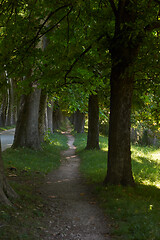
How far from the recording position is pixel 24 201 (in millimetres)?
6246

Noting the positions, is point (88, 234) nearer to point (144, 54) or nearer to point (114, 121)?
point (114, 121)

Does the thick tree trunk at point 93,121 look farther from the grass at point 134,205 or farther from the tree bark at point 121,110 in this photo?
the tree bark at point 121,110

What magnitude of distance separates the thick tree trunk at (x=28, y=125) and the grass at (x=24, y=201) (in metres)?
1.43

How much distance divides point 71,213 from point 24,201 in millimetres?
1207

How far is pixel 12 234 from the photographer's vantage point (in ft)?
13.5

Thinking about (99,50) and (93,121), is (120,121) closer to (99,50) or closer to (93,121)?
(99,50)

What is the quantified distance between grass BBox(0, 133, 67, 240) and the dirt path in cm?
28

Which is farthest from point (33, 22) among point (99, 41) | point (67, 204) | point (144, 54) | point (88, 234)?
point (88, 234)

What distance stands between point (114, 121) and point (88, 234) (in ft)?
13.2

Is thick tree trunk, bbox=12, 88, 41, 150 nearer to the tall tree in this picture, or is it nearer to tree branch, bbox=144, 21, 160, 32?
the tall tree

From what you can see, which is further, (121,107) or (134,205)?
(121,107)

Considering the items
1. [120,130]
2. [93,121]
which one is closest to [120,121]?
[120,130]

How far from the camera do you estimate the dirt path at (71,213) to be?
204 inches

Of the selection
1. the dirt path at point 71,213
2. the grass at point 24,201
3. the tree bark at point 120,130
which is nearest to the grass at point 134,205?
the dirt path at point 71,213
